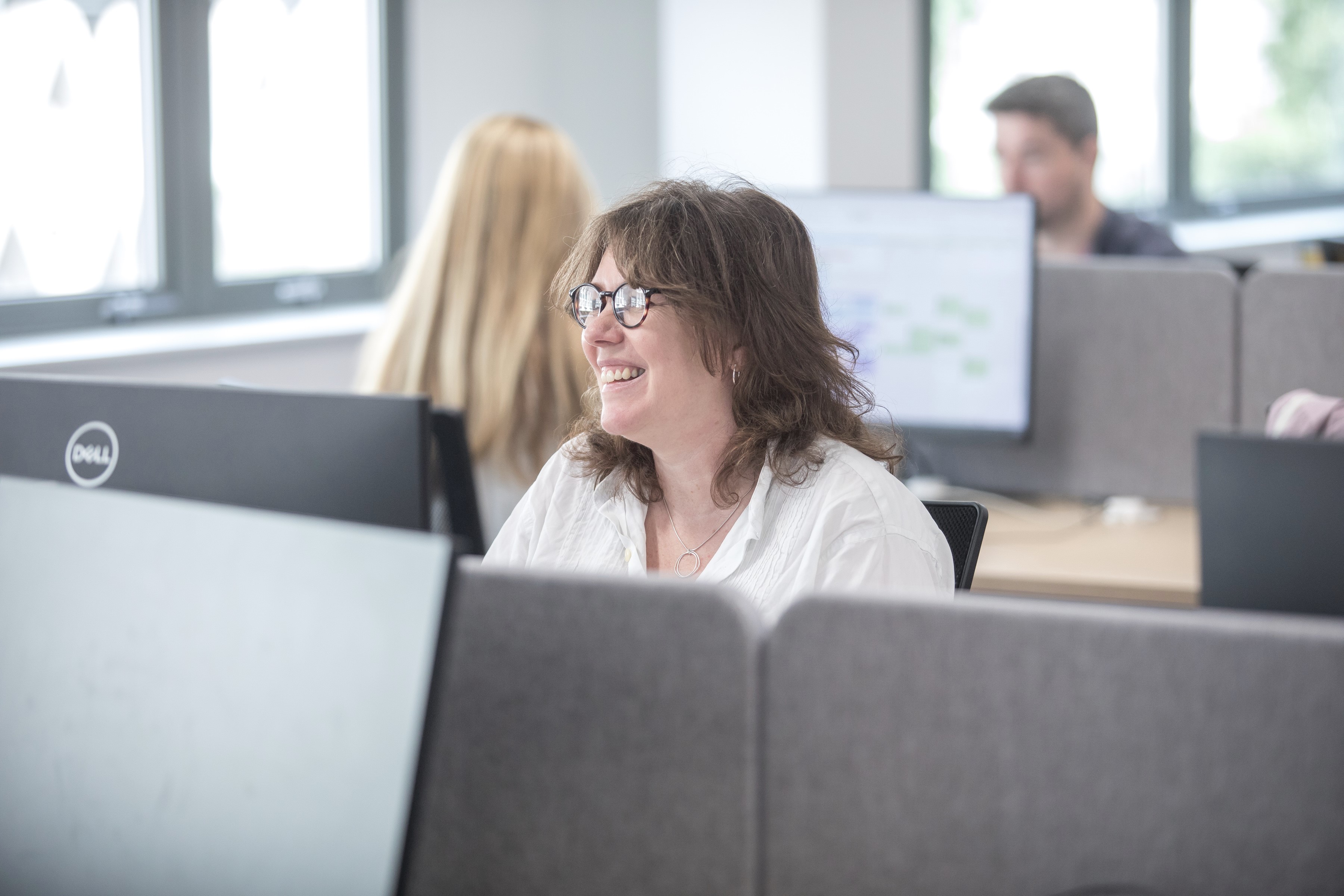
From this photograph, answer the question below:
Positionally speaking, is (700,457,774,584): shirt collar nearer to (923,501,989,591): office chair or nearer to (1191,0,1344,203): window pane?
(923,501,989,591): office chair

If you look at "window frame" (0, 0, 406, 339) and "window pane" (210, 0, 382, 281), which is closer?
"window frame" (0, 0, 406, 339)

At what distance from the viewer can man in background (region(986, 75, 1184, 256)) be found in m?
2.71

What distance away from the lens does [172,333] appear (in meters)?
3.36

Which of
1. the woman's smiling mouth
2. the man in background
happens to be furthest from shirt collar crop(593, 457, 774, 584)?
the man in background

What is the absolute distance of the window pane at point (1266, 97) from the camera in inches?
231

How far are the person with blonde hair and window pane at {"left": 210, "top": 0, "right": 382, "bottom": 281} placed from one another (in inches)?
62.8

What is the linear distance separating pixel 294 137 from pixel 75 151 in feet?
2.13

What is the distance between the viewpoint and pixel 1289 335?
225cm

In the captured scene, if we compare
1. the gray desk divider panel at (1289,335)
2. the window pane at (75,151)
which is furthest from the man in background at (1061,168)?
the window pane at (75,151)

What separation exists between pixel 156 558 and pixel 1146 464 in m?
2.02

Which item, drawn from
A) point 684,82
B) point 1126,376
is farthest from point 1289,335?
point 684,82

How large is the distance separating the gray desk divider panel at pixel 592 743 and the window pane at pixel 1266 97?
229 inches

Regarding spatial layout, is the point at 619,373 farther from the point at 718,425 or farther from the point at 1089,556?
the point at 1089,556

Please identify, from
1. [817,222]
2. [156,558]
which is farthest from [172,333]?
[156,558]
